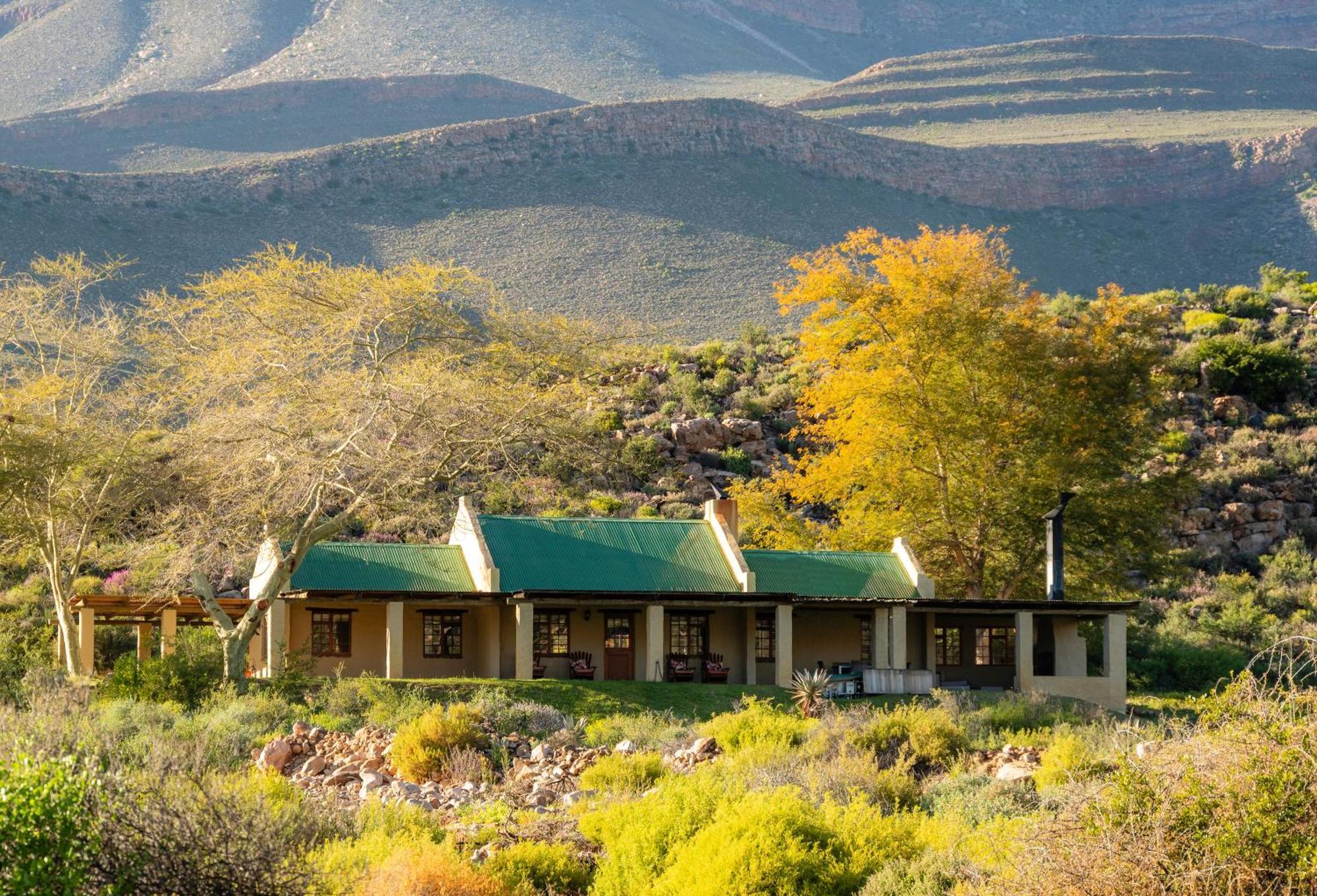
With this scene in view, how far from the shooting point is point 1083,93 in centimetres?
13025

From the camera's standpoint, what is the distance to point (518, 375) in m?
30.8

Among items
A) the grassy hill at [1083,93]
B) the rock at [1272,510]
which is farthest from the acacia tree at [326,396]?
the grassy hill at [1083,93]

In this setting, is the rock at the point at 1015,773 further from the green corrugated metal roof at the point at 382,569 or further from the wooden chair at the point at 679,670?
the green corrugated metal roof at the point at 382,569

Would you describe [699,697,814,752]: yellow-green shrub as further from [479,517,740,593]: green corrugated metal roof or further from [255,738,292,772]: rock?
[479,517,740,593]: green corrugated metal roof

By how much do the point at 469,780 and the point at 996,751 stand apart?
715 centimetres

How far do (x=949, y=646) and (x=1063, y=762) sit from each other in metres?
14.4

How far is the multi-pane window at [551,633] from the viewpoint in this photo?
100 ft

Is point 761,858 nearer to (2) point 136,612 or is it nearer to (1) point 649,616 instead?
(1) point 649,616

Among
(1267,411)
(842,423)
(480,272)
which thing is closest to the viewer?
(842,423)

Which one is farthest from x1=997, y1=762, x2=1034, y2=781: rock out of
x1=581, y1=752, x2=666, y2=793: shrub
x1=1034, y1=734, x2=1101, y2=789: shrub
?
x1=581, y1=752, x2=666, y2=793: shrub

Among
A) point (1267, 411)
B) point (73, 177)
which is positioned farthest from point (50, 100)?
point (1267, 411)

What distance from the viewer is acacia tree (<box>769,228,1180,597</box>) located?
34.9 meters

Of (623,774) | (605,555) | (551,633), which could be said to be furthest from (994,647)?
(623,774)

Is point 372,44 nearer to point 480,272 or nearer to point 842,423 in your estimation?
point 480,272
